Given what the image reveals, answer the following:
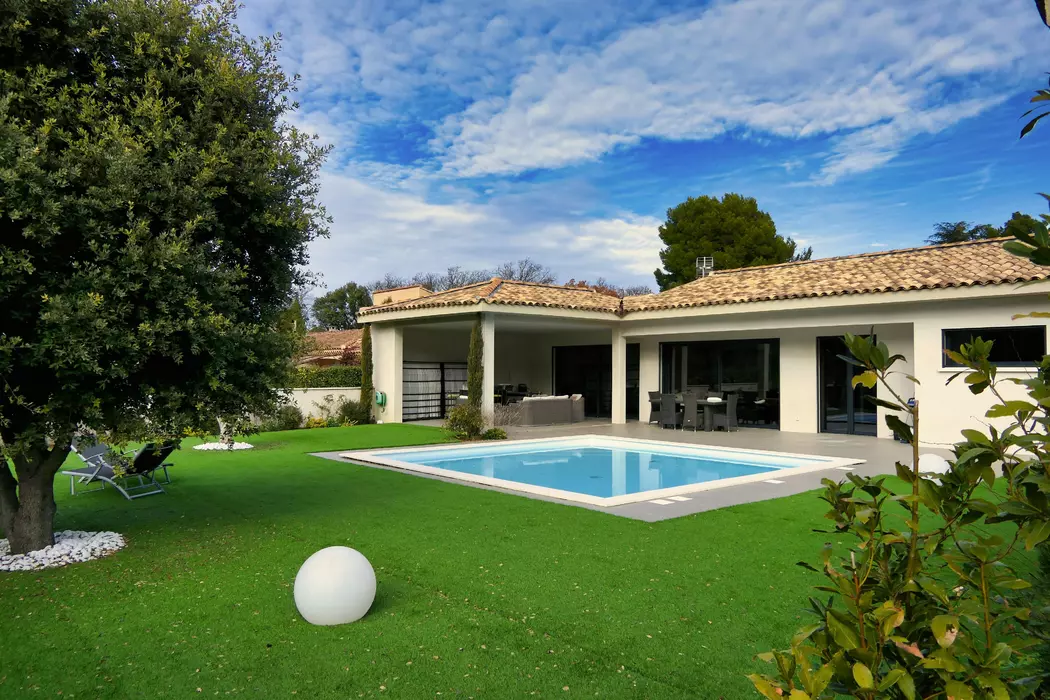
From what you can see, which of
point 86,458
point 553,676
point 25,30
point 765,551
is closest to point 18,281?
point 25,30

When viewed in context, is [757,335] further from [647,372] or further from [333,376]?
[333,376]

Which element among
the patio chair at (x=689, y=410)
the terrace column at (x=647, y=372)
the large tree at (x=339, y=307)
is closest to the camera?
the patio chair at (x=689, y=410)

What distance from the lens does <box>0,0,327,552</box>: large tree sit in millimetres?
5590

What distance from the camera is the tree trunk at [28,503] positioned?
6.79 meters

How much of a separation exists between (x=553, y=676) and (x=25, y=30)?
266 inches

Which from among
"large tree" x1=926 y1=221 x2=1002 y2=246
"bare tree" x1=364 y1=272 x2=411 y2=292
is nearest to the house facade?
"large tree" x1=926 y1=221 x2=1002 y2=246

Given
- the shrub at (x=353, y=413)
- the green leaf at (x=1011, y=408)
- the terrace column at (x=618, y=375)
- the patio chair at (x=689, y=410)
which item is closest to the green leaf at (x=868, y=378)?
the green leaf at (x=1011, y=408)

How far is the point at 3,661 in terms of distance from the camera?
4.39 metres

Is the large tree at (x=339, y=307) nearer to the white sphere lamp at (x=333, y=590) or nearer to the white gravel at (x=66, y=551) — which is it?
the white gravel at (x=66, y=551)

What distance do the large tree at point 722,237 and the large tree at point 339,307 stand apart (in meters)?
28.0

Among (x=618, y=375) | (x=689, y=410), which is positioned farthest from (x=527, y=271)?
(x=689, y=410)

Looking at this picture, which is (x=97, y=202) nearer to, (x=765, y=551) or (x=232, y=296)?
(x=232, y=296)

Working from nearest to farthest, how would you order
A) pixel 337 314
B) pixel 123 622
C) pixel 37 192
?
pixel 123 622
pixel 37 192
pixel 337 314

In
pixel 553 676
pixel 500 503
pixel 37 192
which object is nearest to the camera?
pixel 553 676
